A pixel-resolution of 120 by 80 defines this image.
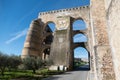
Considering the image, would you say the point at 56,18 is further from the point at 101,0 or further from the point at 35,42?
the point at 101,0

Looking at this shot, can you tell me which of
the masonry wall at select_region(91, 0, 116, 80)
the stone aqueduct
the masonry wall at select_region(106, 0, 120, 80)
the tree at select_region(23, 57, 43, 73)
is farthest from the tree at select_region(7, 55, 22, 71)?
the masonry wall at select_region(106, 0, 120, 80)

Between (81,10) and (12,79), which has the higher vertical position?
(81,10)

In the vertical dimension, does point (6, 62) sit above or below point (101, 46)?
below

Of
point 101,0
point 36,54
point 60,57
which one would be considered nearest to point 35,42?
point 36,54

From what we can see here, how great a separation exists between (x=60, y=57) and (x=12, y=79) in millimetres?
16142

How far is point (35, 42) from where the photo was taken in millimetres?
34219

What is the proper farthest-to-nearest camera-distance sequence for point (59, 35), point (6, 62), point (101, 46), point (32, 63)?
point (59, 35)
point (32, 63)
point (6, 62)
point (101, 46)

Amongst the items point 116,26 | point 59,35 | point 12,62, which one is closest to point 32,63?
point 12,62

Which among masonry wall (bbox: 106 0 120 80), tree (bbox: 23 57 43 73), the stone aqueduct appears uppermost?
the stone aqueduct

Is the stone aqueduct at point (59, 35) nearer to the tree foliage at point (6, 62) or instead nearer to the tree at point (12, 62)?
the tree at point (12, 62)

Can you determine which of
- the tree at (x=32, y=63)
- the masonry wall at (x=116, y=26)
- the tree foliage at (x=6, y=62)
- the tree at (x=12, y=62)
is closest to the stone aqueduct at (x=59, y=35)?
the tree at (x=32, y=63)

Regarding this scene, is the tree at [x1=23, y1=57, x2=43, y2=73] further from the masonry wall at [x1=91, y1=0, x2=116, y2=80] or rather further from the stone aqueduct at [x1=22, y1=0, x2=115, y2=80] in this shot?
the masonry wall at [x1=91, y1=0, x2=116, y2=80]

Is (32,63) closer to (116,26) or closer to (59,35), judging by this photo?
(59,35)

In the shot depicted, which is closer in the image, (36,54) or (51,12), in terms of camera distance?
(36,54)
